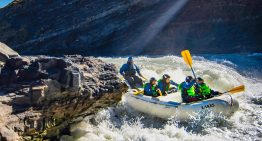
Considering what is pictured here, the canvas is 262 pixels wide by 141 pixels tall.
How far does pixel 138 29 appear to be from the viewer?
3025cm

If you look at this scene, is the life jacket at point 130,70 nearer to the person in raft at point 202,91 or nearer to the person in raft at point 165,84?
the person in raft at point 165,84

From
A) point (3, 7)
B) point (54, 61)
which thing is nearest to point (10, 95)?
point (54, 61)

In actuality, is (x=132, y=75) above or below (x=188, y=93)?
above

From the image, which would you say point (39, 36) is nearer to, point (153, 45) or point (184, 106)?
point (153, 45)

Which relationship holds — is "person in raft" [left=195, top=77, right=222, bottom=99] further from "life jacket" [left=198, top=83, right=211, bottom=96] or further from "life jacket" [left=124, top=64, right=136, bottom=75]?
"life jacket" [left=124, top=64, right=136, bottom=75]

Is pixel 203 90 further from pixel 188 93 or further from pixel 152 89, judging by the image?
pixel 152 89

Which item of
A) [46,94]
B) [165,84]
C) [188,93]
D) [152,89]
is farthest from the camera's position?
[165,84]

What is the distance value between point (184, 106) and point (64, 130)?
11.7 feet

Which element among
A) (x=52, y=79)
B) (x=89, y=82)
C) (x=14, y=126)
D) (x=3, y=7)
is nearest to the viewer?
(x=14, y=126)

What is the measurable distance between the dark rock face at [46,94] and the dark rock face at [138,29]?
19.8 meters

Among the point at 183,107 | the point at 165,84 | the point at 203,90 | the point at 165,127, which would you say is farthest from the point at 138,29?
the point at 165,127

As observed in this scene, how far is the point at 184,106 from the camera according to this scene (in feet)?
35.2

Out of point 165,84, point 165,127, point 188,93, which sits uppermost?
point 165,84

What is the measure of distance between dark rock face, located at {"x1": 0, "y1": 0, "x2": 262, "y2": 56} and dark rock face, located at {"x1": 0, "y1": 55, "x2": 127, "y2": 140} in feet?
65.0
